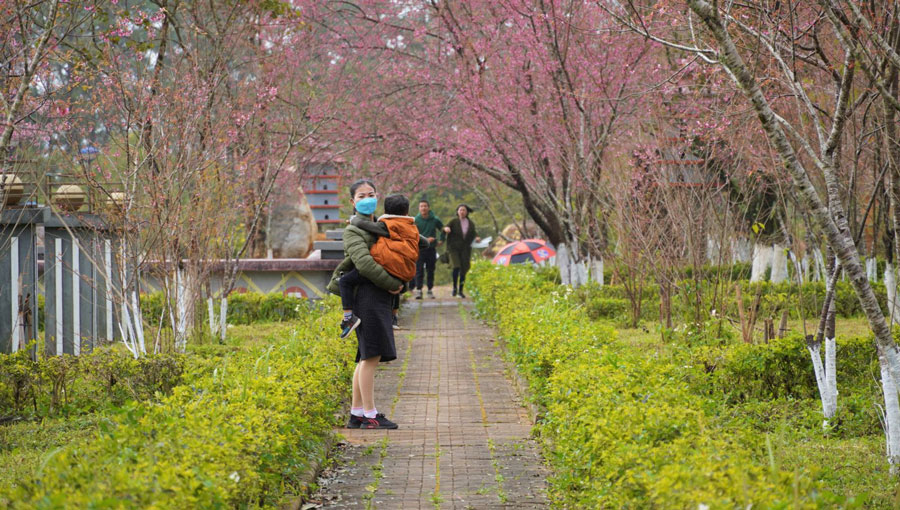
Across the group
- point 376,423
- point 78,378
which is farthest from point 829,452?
point 78,378

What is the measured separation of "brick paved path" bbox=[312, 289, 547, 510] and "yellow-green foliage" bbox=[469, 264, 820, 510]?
0.27 metres

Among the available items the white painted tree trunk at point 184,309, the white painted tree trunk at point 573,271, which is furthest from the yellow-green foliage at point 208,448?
the white painted tree trunk at point 573,271

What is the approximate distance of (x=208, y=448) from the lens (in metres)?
3.66

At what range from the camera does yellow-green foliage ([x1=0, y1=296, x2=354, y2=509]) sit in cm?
313

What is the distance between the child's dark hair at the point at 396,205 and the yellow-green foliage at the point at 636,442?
1463 millimetres

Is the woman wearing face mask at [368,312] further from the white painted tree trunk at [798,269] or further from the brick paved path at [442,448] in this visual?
the white painted tree trunk at [798,269]

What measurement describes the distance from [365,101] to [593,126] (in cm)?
522

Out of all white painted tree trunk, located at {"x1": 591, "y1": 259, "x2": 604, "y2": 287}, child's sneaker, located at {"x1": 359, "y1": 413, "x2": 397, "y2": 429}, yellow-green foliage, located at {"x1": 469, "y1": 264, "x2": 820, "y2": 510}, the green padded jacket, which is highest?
the green padded jacket

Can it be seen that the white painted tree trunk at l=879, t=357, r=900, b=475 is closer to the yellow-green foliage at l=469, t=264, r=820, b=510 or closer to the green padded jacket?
the yellow-green foliage at l=469, t=264, r=820, b=510

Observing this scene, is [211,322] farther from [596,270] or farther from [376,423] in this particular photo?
[596,270]

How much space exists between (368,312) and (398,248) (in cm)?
48

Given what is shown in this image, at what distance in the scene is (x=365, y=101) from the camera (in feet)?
57.8

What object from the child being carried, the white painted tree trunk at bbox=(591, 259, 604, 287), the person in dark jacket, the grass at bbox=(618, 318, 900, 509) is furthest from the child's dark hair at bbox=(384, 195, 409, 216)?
the person in dark jacket

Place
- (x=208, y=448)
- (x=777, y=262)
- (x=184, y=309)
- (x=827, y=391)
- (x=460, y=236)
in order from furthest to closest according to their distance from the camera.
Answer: (x=460, y=236), (x=777, y=262), (x=184, y=309), (x=827, y=391), (x=208, y=448)
